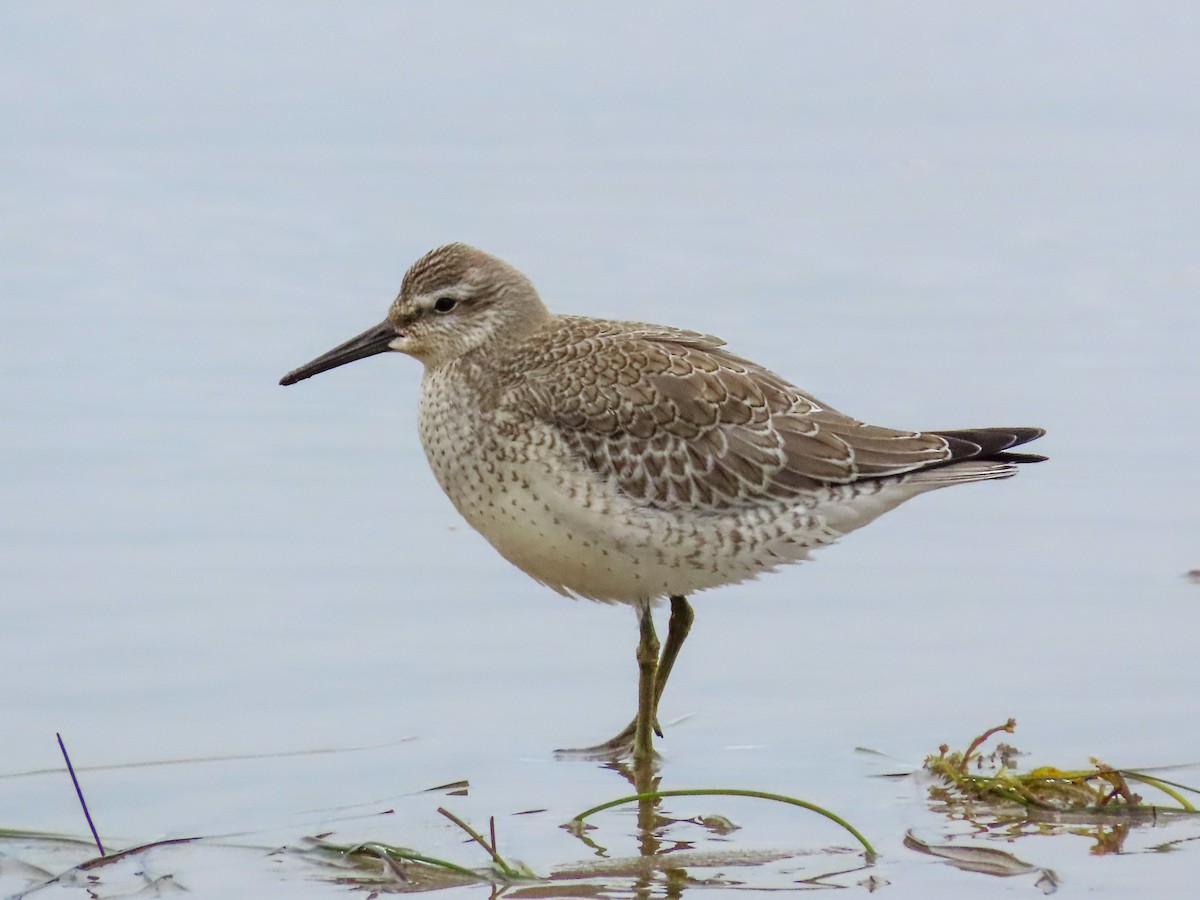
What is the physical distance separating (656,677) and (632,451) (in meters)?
0.80

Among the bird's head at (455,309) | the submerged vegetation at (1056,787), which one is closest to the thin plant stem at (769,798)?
the submerged vegetation at (1056,787)

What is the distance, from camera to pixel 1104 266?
11547 mm

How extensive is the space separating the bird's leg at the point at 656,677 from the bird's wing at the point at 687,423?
0.52 meters

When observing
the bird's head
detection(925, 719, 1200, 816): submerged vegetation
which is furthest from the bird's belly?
detection(925, 719, 1200, 816): submerged vegetation

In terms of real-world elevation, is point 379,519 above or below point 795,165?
below

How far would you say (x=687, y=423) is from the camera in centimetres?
737

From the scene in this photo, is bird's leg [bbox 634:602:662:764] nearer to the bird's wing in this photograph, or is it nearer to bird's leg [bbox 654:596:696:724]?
bird's leg [bbox 654:596:696:724]

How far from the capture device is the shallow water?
22.5ft

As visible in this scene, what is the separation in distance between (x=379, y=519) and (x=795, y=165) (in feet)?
16.7

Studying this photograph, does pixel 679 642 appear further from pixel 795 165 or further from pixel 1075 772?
pixel 795 165

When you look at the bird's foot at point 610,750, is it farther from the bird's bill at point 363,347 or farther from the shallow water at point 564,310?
the bird's bill at point 363,347

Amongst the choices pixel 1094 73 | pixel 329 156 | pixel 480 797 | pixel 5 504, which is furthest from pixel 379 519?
pixel 1094 73

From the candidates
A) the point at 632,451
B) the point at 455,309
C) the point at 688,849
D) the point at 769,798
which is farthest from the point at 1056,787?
the point at 455,309

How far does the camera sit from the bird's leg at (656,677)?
23.2 feet
